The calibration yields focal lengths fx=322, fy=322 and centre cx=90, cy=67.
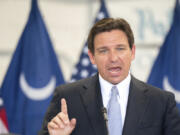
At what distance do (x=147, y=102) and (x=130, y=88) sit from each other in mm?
144

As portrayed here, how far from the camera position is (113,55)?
1970 millimetres

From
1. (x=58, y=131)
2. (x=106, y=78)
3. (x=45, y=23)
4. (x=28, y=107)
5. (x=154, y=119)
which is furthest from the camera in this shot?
(x=45, y=23)

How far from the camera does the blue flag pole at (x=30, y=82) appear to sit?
4344mm

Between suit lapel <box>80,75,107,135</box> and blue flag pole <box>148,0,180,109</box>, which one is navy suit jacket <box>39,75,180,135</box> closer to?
suit lapel <box>80,75,107,135</box>

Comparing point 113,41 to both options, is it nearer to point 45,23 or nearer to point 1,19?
point 45,23

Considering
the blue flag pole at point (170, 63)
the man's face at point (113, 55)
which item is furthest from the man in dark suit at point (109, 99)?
the blue flag pole at point (170, 63)

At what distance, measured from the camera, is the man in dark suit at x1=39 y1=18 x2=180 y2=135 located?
6.21 ft

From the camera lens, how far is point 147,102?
1.99 metres

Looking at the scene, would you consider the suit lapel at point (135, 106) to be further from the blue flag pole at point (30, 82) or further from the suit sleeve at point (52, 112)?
the blue flag pole at point (30, 82)

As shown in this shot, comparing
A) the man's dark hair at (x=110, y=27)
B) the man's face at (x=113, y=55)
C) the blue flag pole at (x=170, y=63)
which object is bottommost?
the blue flag pole at (x=170, y=63)

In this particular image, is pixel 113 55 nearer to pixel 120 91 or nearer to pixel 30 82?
pixel 120 91

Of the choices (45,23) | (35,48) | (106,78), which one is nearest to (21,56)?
(35,48)

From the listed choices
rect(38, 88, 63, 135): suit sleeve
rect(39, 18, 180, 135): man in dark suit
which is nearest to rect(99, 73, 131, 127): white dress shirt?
rect(39, 18, 180, 135): man in dark suit

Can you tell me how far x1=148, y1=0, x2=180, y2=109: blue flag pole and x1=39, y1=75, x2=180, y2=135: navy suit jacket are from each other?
2.29 m
